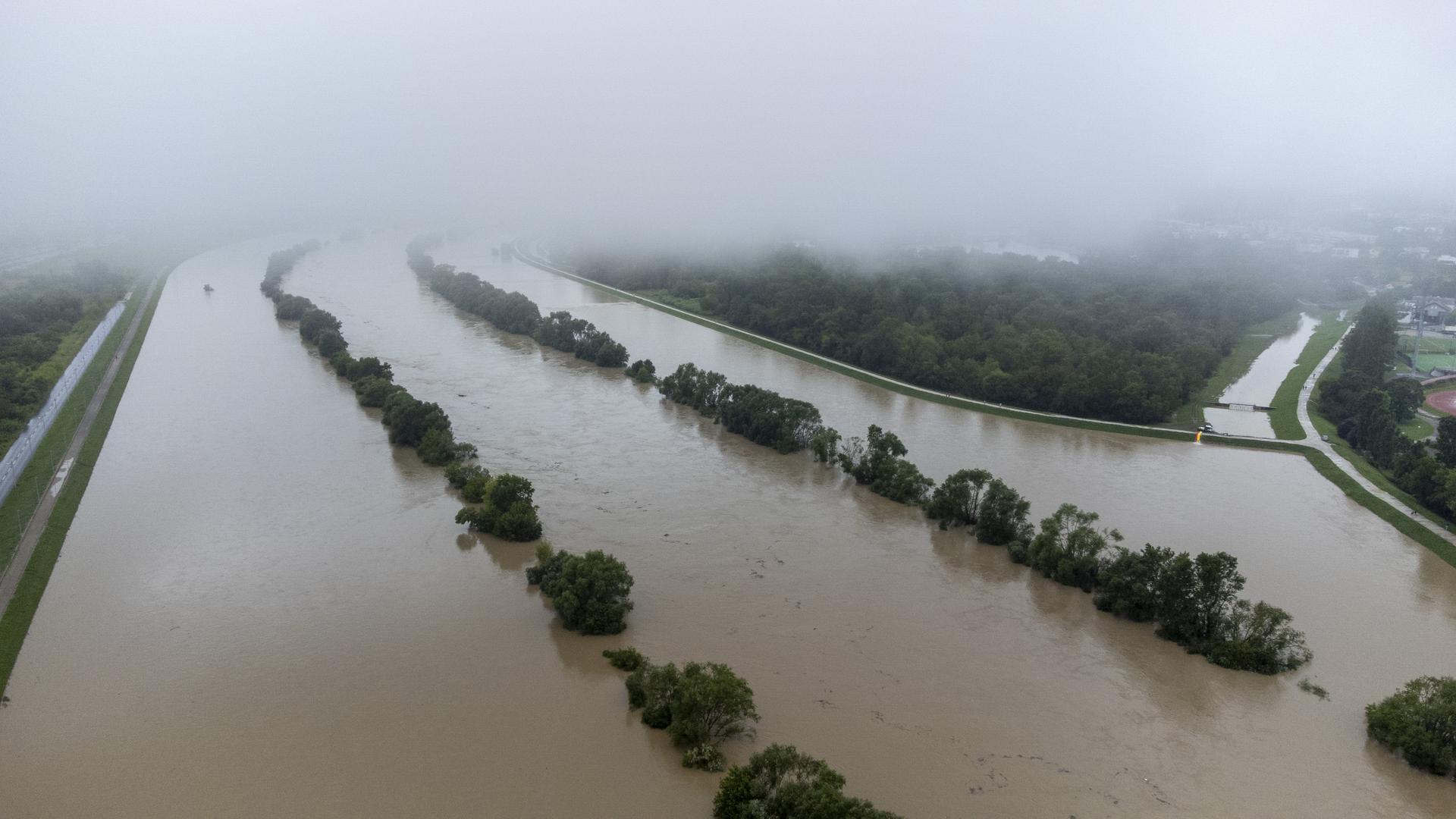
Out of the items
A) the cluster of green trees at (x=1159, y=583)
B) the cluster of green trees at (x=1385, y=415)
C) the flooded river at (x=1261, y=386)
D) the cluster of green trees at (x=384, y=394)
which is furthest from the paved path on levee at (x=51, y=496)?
the flooded river at (x=1261, y=386)

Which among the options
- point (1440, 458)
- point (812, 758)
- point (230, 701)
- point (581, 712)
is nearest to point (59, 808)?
point (230, 701)

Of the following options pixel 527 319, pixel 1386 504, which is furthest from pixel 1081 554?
pixel 527 319

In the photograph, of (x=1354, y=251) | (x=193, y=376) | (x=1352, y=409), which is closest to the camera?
(x=1352, y=409)

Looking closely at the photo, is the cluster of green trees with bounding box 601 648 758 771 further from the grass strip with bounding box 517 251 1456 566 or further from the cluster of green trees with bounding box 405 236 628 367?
the cluster of green trees with bounding box 405 236 628 367

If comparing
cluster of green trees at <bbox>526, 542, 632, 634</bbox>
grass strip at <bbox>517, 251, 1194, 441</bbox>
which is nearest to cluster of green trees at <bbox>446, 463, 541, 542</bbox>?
cluster of green trees at <bbox>526, 542, 632, 634</bbox>

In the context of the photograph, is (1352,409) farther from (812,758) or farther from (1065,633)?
(812,758)
